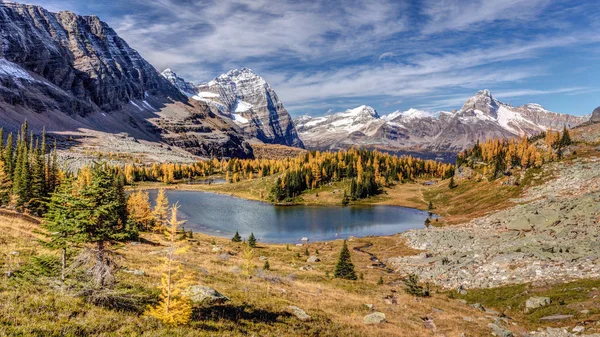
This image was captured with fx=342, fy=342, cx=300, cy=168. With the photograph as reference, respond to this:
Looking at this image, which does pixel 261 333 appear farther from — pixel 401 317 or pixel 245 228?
pixel 245 228

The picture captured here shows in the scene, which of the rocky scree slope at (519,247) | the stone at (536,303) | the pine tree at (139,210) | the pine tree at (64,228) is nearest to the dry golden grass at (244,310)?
the pine tree at (64,228)

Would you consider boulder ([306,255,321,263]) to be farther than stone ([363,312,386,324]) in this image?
Yes

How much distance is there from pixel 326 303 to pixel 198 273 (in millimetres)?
12694

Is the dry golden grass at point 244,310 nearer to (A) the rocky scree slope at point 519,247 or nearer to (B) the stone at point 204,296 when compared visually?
(B) the stone at point 204,296

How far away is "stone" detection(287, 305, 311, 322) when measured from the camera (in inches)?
945

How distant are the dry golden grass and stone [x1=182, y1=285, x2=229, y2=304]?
890mm

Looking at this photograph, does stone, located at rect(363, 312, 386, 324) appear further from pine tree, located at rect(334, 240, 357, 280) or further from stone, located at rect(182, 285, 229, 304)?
pine tree, located at rect(334, 240, 357, 280)

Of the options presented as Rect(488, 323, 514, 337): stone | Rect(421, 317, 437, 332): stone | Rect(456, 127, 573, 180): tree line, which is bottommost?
Rect(421, 317, 437, 332): stone

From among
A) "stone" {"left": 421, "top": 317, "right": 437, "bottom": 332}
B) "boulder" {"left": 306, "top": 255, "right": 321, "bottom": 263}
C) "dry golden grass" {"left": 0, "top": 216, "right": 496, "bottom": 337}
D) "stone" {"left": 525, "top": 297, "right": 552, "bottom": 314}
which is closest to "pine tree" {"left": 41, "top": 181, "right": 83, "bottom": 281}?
"dry golden grass" {"left": 0, "top": 216, "right": 496, "bottom": 337}

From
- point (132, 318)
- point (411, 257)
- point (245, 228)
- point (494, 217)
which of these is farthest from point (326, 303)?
point (245, 228)

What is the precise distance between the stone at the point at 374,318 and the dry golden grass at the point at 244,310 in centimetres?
57

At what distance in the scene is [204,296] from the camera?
22.8 meters

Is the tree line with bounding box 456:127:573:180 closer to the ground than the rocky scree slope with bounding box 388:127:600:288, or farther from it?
farther from it

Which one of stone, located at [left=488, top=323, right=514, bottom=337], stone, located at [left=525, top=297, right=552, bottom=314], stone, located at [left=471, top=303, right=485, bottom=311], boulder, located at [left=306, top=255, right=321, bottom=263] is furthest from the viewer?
boulder, located at [left=306, top=255, right=321, bottom=263]
